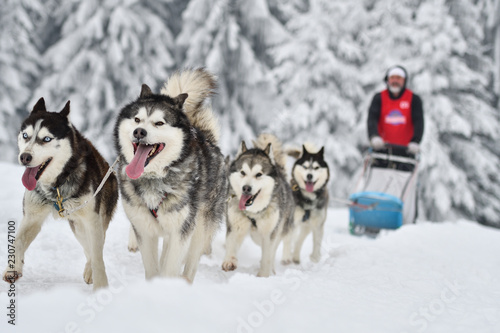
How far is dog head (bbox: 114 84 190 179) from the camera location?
2.58 meters

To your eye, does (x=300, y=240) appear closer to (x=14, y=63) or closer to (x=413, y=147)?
(x=413, y=147)

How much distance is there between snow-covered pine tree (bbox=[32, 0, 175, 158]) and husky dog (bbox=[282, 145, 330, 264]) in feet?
30.9

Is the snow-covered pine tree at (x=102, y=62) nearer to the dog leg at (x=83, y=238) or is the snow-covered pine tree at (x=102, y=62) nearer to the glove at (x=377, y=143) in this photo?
the glove at (x=377, y=143)

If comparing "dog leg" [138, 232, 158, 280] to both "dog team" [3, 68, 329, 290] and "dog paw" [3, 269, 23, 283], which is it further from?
"dog paw" [3, 269, 23, 283]

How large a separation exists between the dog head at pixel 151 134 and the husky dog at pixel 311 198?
10.2ft

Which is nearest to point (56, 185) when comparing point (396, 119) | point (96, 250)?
point (96, 250)

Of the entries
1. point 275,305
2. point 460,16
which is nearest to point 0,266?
point 275,305

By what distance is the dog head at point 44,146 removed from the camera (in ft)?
8.61

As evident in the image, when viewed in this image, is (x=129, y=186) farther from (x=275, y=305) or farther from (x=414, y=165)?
(x=414, y=165)

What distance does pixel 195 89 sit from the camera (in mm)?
3496

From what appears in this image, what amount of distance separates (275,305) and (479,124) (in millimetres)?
14021

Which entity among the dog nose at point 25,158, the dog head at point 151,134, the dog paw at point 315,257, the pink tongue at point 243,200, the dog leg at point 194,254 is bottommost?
the dog paw at point 315,257

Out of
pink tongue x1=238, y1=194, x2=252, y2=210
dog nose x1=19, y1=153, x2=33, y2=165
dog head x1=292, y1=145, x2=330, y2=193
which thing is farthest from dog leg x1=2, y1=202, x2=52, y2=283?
dog head x1=292, y1=145, x2=330, y2=193

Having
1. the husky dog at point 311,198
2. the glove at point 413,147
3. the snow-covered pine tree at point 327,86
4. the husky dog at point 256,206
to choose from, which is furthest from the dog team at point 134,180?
the snow-covered pine tree at point 327,86
